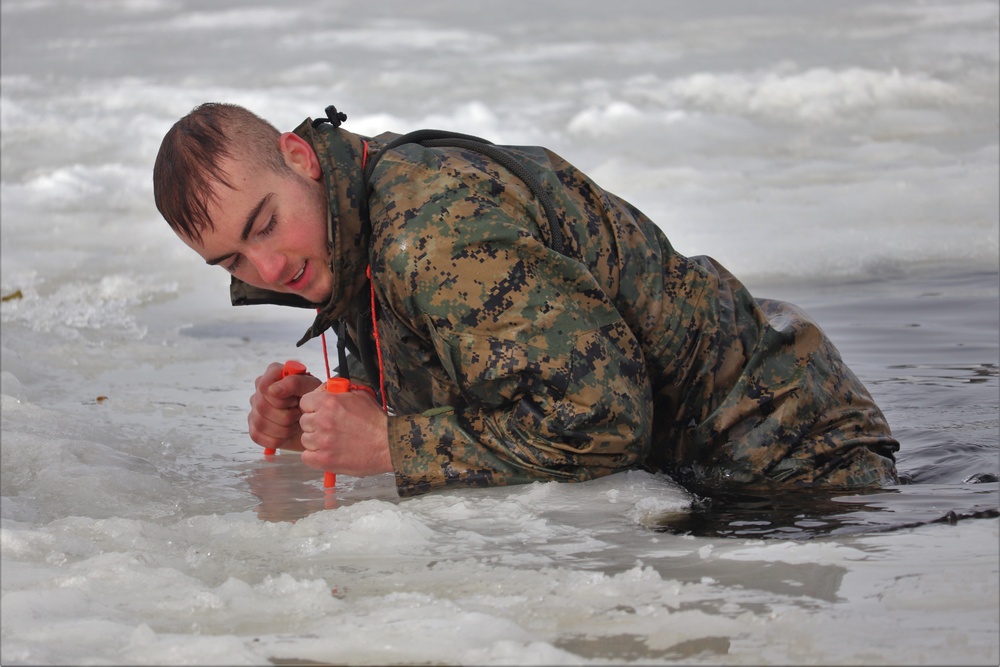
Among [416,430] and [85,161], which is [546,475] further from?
[85,161]

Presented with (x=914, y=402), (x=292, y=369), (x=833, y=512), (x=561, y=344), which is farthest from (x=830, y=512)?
(x=914, y=402)

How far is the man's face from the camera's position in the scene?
2.54 metres

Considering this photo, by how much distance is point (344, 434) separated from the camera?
8.61 feet

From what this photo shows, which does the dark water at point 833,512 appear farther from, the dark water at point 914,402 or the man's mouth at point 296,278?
the man's mouth at point 296,278

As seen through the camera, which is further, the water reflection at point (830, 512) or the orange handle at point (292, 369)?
the orange handle at point (292, 369)

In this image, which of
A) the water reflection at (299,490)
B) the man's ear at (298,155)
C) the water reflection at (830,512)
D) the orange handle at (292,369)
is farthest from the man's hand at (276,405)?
the water reflection at (830,512)

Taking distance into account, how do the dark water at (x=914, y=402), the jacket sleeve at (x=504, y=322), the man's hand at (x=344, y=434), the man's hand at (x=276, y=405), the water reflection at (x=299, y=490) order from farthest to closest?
the man's hand at (x=276, y=405) → the water reflection at (x=299, y=490) → the man's hand at (x=344, y=434) → the dark water at (x=914, y=402) → the jacket sleeve at (x=504, y=322)

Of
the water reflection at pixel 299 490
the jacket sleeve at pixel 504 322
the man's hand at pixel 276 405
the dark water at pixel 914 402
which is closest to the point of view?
the jacket sleeve at pixel 504 322

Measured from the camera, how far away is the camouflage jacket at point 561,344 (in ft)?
7.93

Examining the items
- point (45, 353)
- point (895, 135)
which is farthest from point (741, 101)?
point (45, 353)

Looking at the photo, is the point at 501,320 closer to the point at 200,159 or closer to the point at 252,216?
the point at 252,216

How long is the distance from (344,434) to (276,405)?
19.0 inches

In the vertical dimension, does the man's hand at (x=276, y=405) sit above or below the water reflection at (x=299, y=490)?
above

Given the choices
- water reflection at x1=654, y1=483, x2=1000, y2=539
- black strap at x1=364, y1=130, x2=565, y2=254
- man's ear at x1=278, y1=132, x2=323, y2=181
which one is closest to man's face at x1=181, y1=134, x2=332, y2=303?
man's ear at x1=278, y1=132, x2=323, y2=181
